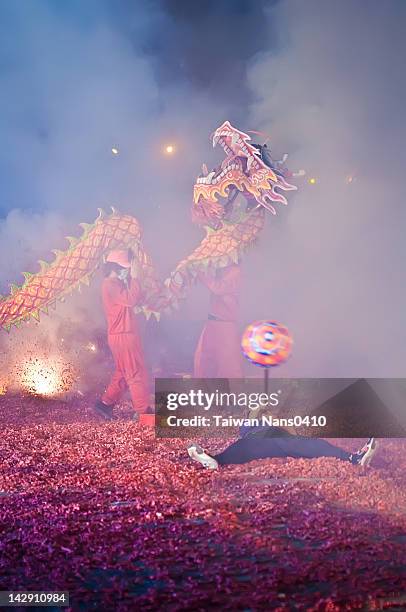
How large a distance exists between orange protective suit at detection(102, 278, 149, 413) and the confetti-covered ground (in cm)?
289

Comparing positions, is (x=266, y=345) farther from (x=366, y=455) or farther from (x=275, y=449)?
(x=366, y=455)

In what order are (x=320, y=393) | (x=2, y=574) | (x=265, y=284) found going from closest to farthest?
(x=2, y=574), (x=320, y=393), (x=265, y=284)

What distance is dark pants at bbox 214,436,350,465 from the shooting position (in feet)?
25.2

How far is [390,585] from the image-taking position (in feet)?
12.8

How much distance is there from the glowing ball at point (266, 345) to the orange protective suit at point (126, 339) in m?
4.29

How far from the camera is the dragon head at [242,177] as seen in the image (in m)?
11.0

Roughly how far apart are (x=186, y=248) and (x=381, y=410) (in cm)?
733

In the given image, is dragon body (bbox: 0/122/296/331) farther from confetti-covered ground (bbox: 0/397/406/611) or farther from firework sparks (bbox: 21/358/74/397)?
confetti-covered ground (bbox: 0/397/406/611)

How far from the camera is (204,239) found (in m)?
11.6

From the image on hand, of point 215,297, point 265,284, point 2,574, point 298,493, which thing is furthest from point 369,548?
point 265,284

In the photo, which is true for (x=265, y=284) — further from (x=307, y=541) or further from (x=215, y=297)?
(x=307, y=541)

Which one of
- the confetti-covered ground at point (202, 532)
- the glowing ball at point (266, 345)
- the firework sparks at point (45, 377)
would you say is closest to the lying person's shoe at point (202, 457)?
the confetti-covered ground at point (202, 532)

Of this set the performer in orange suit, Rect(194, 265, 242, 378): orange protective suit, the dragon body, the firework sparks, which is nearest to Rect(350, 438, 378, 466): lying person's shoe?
Rect(194, 265, 242, 378): orange protective suit

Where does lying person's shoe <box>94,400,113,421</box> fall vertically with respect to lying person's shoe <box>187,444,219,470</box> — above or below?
above
